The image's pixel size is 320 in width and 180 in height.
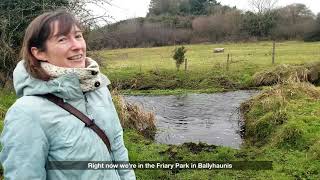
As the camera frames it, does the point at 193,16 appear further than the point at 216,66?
Yes

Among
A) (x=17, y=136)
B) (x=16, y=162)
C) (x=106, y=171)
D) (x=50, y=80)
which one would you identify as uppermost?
(x=50, y=80)

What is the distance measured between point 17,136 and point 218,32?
1710 inches

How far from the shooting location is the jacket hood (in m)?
2.41

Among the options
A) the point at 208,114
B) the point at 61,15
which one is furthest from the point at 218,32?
the point at 61,15

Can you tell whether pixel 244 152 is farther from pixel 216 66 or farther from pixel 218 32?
pixel 218 32

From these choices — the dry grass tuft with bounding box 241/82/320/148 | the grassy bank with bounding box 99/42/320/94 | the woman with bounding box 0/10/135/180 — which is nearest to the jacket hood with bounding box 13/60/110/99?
the woman with bounding box 0/10/135/180

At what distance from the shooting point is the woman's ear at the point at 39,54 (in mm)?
2527

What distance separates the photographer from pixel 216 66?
2492cm

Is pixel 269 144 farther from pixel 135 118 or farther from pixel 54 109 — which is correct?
pixel 54 109

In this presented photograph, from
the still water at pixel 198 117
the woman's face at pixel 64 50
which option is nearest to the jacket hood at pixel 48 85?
the woman's face at pixel 64 50

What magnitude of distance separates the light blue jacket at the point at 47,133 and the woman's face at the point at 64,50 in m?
0.12

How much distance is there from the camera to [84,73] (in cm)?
257

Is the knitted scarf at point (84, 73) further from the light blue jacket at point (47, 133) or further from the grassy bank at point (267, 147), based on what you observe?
the grassy bank at point (267, 147)

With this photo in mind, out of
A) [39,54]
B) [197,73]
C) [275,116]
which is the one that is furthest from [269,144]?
[197,73]
